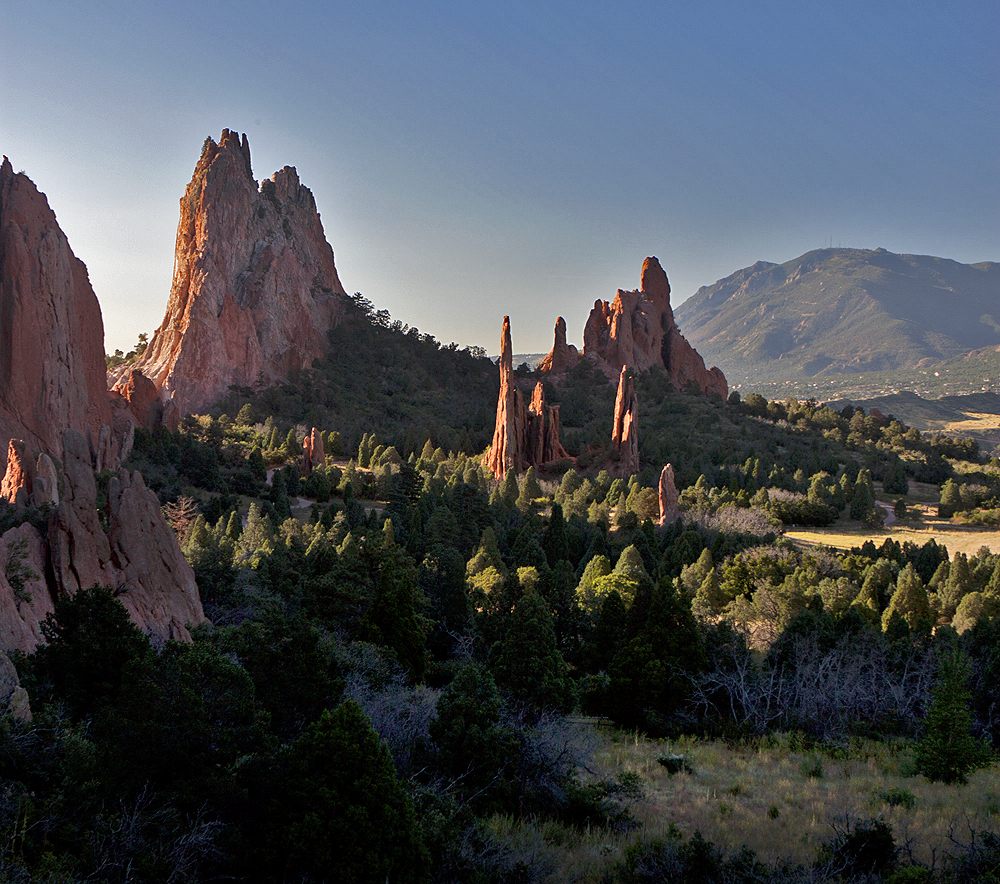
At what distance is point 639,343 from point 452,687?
97.3m

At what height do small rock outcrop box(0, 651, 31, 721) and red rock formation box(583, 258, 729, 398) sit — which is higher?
red rock formation box(583, 258, 729, 398)

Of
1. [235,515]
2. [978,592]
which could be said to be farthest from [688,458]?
[235,515]

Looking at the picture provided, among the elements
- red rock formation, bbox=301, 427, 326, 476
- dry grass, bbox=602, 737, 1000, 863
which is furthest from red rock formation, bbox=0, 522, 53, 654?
red rock formation, bbox=301, 427, 326, 476

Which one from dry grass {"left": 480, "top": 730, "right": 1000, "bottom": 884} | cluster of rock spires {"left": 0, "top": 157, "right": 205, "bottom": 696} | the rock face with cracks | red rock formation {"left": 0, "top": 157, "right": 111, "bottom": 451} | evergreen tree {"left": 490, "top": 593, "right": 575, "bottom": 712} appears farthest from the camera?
red rock formation {"left": 0, "top": 157, "right": 111, "bottom": 451}

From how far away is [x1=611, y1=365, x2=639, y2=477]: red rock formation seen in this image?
65250mm

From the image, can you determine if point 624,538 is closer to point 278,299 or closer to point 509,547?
point 509,547

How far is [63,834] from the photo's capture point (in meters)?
6.86

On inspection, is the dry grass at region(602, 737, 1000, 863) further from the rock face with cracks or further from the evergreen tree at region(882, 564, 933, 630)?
the evergreen tree at region(882, 564, 933, 630)

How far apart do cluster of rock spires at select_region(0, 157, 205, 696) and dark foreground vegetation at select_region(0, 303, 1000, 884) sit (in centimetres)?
168

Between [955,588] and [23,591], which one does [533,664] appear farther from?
[955,588]

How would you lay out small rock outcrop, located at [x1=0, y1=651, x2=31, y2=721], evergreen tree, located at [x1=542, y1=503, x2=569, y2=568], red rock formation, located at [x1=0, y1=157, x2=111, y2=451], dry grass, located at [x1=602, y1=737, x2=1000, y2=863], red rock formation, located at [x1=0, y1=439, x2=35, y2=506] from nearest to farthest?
small rock outcrop, located at [x1=0, y1=651, x2=31, y2=721]
dry grass, located at [x1=602, y1=737, x2=1000, y2=863]
red rock formation, located at [x1=0, y1=439, x2=35, y2=506]
evergreen tree, located at [x1=542, y1=503, x2=569, y2=568]
red rock formation, located at [x1=0, y1=157, x2=111, y2=451]

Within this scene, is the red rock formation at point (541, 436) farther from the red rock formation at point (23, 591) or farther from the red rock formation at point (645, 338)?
the red rock formation at point (23, 591)

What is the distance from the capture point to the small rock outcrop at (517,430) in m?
65.0

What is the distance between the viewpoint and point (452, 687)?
11797mm
